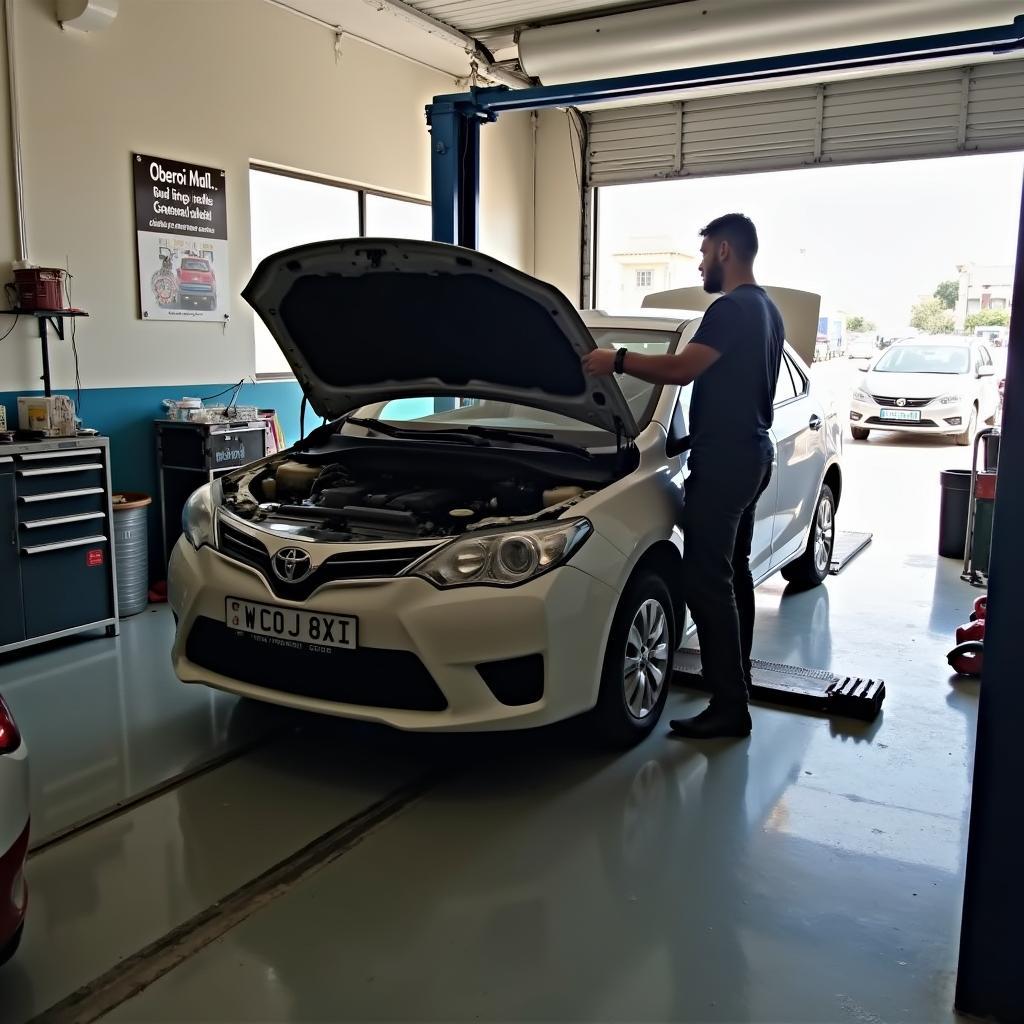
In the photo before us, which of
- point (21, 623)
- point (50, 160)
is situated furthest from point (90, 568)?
point (50, 160)

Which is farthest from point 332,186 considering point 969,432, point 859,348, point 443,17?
point 859,348

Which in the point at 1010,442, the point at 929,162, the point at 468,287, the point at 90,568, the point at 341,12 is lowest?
the point at 90,568

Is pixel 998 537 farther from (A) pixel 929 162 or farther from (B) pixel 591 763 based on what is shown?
(A) pixel 929 162

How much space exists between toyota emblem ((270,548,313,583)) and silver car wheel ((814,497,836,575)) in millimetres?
3048

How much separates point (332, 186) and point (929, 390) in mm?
7376

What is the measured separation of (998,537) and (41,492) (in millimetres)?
3665

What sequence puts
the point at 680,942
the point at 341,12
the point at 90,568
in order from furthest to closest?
1. the point at 341,12
2. the point at 90,568
3. the point at 680,942

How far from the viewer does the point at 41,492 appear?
13.2 ft

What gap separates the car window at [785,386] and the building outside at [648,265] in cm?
435

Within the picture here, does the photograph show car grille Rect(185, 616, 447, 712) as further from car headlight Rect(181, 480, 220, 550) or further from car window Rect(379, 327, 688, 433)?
car window Rect(379, 327, 688, 433)

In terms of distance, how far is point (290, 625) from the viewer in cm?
265

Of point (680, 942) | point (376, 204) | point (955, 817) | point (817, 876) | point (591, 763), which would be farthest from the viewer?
point (376, 204)

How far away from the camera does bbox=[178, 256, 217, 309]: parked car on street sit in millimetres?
5320

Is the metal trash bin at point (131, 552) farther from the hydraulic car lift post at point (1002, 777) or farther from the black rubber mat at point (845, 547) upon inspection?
the hydraulic car lift post at point (1002, 777)
